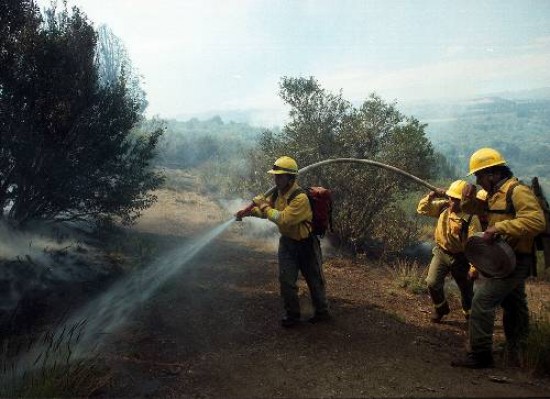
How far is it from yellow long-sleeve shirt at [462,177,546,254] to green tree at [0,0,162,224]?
6.83 metres

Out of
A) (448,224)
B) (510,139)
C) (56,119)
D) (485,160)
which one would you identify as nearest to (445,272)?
(448,224)

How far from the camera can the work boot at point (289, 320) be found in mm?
5469

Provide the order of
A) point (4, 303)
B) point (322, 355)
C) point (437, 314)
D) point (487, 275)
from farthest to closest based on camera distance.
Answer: point (437, 314)
point (4, 303)
point (322, 355)
point (487, 275)

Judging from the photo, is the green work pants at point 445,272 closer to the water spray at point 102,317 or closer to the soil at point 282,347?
the soil at point 282,347

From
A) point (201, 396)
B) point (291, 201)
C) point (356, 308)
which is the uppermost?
point (291, 201)

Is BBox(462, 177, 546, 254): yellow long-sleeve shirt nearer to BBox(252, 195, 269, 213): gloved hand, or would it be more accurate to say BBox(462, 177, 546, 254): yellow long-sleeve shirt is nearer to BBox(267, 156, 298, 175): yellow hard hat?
BBox(267, 156, 298, 175): yellow hard hat

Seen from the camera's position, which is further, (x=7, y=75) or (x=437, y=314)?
(x=7, y=75)

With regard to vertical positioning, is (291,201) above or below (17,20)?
below

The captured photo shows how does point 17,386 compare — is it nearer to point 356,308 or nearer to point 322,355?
point 322,355

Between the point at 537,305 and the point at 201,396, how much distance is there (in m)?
6.10

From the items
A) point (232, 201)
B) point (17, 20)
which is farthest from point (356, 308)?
point (232, 201)

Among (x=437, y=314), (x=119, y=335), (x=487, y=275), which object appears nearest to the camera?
(x=487, y=275)

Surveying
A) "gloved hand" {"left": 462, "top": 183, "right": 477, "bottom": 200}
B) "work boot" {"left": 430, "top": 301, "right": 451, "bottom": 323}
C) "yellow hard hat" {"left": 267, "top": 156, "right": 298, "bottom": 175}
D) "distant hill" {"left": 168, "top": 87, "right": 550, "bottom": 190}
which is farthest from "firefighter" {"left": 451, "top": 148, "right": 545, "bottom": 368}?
"distant hill" {"left": 168, "top": 87, "right": 550, "bottom": 190}

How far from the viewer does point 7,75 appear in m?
6.53
